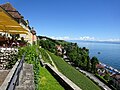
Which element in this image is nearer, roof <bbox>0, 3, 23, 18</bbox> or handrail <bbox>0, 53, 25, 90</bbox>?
handrail <bbox>0, 53, 25, 90</bbox>

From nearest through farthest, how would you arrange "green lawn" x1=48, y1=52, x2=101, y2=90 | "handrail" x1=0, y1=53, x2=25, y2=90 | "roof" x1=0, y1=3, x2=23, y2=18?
"handrail" x1=0, y1=53, x2=25, y2=90 < "green lawn" x1=48, y1=52, x2=101, y2=90 < "roof" x1=0, y1=3, x2=23, y2=18

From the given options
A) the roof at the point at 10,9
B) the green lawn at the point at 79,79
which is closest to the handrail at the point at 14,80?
the green lawn at the point at 79,79

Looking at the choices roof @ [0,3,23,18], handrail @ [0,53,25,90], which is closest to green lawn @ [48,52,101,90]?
handrail @ [0,53,25,90]

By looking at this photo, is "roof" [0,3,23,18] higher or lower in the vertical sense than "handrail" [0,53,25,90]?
higher

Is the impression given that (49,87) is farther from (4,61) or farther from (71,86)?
(4,61)

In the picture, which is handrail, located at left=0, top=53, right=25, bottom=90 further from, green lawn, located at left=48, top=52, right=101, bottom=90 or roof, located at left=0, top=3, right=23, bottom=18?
roof, located at left=0, top=3, right=23, bottom=18

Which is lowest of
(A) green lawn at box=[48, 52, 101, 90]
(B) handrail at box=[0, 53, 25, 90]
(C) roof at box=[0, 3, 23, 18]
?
(A) green lawn at box=[48, 52, 101, 90]

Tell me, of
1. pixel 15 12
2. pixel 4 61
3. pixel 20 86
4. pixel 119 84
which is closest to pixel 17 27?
pixel 4 61

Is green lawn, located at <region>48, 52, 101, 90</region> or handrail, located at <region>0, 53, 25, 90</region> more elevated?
handrail, located at <region>0, 53, 25, 90</region>

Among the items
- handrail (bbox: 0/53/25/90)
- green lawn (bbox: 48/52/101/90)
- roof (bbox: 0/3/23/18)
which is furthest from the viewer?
roof (bbox: 0/3/23/18)

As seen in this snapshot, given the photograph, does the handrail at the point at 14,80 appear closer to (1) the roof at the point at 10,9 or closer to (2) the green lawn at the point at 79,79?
(2) the green lawn at the point at 79,79

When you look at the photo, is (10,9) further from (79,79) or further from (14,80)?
(14,80)

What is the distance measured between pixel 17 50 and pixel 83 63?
90808 mm

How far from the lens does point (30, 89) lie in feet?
20.1
